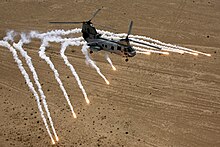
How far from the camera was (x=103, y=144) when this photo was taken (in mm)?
28641

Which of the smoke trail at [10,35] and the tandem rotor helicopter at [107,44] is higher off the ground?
the tandem rotor helicopter at [107,44]

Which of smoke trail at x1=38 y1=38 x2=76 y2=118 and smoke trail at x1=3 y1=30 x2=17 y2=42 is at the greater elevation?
smoke trail at x1=3 y1=30 x2=17 y2=42

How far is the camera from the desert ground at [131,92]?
29.4m

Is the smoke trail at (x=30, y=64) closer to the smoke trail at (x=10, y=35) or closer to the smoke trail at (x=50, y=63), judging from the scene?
the smoke trail at (x=10, y=35)

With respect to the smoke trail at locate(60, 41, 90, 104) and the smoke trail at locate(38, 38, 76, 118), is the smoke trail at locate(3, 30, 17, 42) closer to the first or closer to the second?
the smoke trail at locate(38, 38, 76, 118)

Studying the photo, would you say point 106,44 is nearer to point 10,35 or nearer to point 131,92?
point 131,92

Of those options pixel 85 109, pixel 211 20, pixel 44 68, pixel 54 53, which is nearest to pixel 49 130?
pixel 85 109

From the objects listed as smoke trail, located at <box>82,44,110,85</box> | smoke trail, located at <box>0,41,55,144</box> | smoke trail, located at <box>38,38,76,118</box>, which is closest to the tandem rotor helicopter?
smoke trail, located at <box>82,44,110,85</box>

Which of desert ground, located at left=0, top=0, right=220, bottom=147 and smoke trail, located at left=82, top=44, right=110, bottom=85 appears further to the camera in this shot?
smoke trail, located at left=82, top=44, right=110, bottom=85

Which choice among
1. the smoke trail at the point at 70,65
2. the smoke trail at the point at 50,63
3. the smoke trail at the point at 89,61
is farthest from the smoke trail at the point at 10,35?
the smoke trail at the point at 89,61

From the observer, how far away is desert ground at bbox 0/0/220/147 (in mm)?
29391

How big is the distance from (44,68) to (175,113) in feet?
51.2

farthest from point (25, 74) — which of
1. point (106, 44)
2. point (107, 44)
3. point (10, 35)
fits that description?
point (107, 44)

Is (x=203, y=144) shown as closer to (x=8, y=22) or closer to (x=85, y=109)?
(x=85, y=109)
